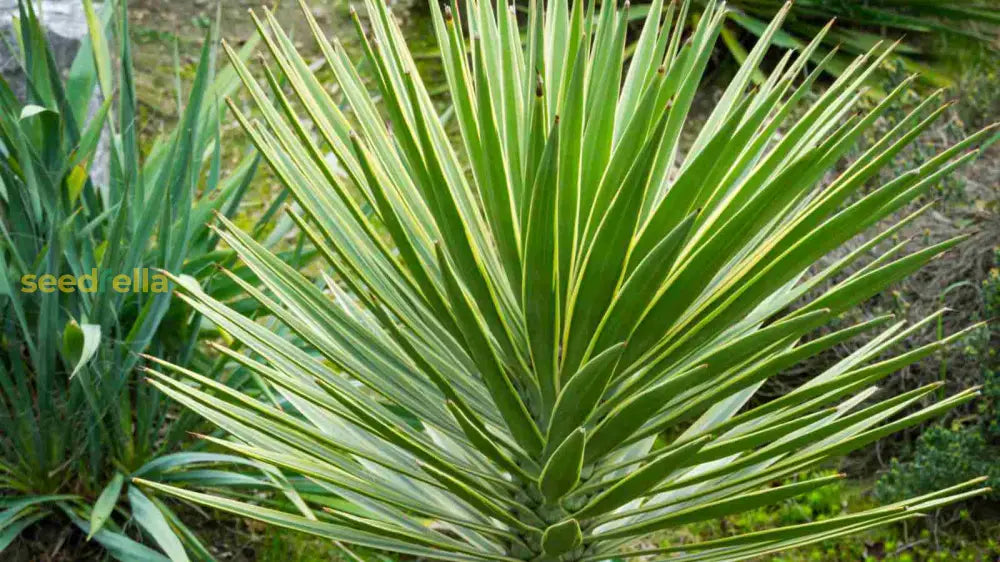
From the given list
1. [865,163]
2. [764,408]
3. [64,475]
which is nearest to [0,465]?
[64,475]

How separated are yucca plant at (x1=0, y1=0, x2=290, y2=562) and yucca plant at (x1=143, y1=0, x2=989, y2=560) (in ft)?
2.75

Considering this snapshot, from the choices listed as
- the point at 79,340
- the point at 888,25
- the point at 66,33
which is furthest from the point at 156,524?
the point at 888,25

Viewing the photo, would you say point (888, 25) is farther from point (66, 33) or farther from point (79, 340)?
point (79, 340)

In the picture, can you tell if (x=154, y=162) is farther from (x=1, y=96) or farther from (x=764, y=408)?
(x=764, y=408)

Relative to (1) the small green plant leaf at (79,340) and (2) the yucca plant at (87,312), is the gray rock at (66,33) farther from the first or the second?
(1) the small green plant leaf at (79,340)

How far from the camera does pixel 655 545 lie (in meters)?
2.85

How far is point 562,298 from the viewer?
1394 mm

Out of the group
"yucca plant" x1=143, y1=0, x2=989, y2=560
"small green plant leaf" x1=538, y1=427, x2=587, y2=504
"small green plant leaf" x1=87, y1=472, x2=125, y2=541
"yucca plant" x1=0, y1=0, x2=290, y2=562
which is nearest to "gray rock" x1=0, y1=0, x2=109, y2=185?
"yucca plant" x1=0, y1=0, x2=290, y2=562

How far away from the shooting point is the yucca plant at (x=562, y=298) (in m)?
1.29

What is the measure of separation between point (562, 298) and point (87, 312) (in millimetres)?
1417

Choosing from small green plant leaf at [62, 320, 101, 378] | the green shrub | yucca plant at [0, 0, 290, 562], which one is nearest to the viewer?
small green plant leaf at [62, 320, 101, 378]

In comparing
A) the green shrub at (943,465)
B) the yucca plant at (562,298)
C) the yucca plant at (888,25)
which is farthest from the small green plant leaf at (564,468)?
the yucca plant at (888,25)

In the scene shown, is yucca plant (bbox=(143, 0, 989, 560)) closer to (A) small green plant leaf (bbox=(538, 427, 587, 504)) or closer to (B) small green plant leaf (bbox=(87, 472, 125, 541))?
(A) small green plant leaf (bbox=(538, 427, 587, 504))

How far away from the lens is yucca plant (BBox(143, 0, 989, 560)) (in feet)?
4.23
